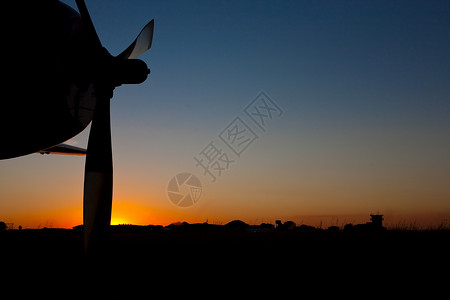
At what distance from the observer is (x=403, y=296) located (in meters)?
8.40

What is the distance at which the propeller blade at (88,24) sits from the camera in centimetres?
997

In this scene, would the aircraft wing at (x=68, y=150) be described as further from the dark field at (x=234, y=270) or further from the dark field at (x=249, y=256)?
the dark field at (x=234, y=270)

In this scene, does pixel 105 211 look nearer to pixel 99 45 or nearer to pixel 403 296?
pixel 99 45

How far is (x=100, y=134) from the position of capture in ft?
35.1

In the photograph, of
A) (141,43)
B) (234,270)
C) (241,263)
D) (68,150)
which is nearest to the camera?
→ (234,270)

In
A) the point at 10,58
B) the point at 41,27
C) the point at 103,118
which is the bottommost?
the point at 103,118

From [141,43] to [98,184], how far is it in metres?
4.47

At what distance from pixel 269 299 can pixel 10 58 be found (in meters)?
7.98

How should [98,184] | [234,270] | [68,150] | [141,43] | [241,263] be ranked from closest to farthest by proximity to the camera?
[98,184] → [234,270] → [141,43] → [241,263] → [68,150]

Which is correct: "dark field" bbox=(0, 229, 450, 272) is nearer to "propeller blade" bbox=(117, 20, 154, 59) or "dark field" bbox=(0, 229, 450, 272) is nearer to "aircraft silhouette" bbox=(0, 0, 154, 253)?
"aircraft silhouette" bbox=(0, 0, 154, 253)

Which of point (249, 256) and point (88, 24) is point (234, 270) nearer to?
point (249, 256)

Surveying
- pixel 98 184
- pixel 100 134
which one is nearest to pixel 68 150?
pixel 100 134

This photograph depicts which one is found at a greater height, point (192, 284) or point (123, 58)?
point (123, 58)

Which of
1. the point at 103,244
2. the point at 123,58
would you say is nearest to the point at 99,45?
the point at 123,58
